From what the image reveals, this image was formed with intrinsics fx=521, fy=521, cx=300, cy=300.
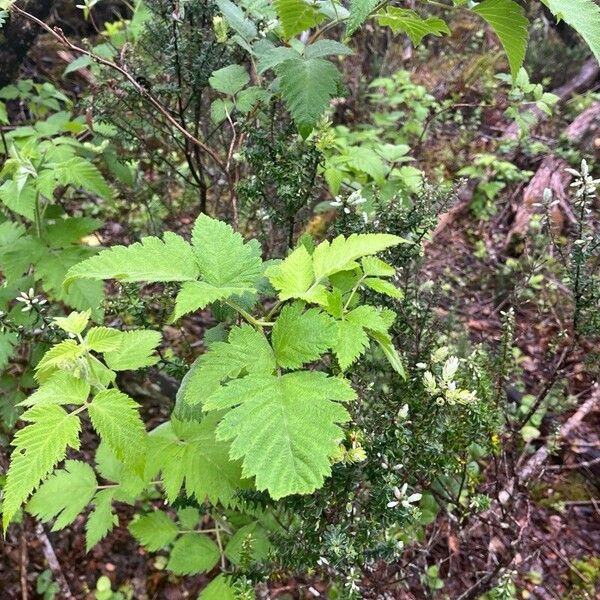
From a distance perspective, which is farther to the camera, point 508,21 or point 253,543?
point 253,543

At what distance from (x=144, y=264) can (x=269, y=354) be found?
355 millimetres

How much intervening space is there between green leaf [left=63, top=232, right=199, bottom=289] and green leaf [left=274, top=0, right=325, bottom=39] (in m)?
0.73

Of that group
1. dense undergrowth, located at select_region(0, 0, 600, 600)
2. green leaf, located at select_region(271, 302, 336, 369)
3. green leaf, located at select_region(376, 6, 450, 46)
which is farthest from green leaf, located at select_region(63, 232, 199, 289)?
green leaf, located at select_region(376, 6, 450, 46)

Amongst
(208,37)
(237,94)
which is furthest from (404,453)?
(208,37)

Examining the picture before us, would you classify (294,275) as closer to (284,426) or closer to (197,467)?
(284,426)

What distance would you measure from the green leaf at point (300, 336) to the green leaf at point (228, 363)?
33 mm

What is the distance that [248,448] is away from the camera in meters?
1.05

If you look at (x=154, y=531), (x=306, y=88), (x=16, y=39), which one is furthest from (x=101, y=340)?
(x=16, y=39)

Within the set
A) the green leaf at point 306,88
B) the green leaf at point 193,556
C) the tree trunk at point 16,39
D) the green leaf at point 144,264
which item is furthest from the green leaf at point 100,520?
the tree trunk at point 16,39

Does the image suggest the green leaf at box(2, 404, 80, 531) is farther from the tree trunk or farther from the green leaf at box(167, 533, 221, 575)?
the tree trunk

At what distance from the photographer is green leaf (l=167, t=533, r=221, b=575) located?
198 centimetres

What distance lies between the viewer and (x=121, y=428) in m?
1.20

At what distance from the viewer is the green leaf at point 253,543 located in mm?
1829

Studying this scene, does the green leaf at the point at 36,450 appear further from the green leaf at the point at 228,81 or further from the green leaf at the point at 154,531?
the green leaf at the point at 228,81
